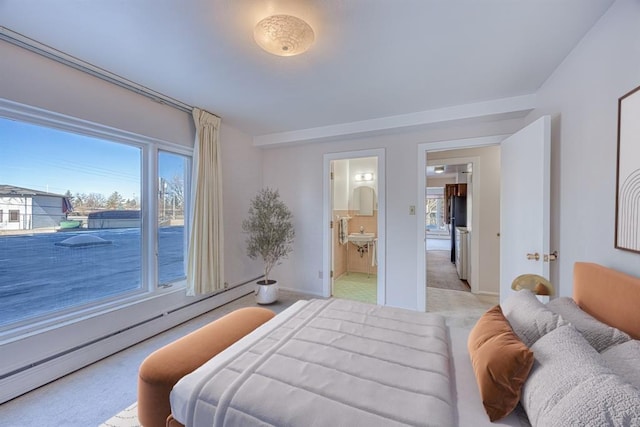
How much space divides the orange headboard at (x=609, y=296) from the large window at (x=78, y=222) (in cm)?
355

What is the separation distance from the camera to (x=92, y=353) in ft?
7.21

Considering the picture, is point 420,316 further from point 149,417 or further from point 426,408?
point 149,417

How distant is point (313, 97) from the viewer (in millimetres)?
2680

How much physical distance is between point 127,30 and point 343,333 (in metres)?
2.38

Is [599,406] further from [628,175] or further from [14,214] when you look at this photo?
[14,214]

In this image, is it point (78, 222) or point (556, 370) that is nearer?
point (556, 370)

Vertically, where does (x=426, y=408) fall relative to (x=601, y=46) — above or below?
below

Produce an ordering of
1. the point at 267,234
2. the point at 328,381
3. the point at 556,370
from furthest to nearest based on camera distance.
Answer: the point at 267,234
the point at 328,381
the point at 556,370

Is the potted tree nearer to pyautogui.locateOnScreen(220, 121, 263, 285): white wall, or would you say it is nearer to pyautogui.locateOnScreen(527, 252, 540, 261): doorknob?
pyautogui.locateOnScreen(220, 121, 263, 285): white wall

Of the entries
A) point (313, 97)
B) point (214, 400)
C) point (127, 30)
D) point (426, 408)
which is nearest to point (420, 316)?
point (426, 408)

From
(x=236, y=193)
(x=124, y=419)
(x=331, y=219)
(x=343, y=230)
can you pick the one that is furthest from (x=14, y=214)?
(x=343, y=230)

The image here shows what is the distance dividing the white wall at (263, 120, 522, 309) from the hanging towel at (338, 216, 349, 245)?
1007 millimetres

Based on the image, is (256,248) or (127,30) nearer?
(127,30)

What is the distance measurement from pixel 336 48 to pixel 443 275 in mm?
4761
